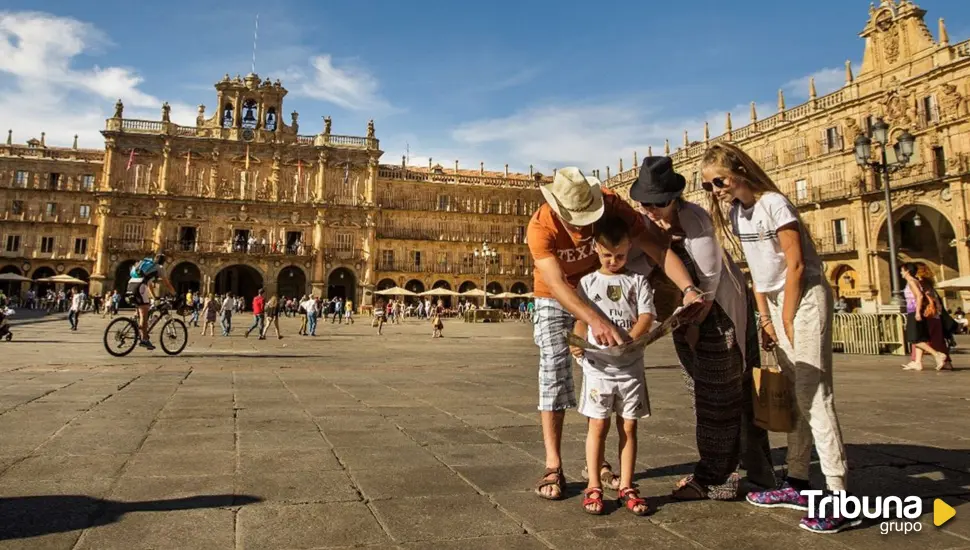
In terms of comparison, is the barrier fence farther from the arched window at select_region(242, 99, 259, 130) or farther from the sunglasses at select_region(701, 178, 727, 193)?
the arched window at select_region(242, 99, 259, 130)

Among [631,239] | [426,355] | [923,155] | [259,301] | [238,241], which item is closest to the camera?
[631,239]

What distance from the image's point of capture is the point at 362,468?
2.87 meters

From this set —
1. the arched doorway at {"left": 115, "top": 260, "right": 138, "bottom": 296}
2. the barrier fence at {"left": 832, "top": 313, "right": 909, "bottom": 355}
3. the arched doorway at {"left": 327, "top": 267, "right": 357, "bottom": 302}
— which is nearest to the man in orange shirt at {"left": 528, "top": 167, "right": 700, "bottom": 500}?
the barrier fence at {"left": 832, "top": 313, "right": 909, "bottom": 355}

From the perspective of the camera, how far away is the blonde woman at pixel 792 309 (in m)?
2.36

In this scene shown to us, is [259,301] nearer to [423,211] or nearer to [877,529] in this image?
[877,529]

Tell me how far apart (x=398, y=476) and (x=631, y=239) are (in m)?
1.59

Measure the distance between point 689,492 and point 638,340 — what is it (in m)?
0.73

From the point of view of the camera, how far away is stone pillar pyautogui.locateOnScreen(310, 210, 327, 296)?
130 ft

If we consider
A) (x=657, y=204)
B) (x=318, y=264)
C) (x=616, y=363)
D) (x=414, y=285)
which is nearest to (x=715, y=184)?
(x=657, y=204)

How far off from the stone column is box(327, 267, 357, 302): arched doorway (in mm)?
14169

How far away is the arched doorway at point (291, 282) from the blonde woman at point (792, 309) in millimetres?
40080

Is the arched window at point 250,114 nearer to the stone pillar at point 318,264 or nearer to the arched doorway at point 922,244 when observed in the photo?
the stone pillar at point 318,264

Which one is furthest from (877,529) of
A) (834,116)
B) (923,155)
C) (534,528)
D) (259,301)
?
(834,116)

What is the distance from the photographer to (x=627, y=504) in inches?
90.9
